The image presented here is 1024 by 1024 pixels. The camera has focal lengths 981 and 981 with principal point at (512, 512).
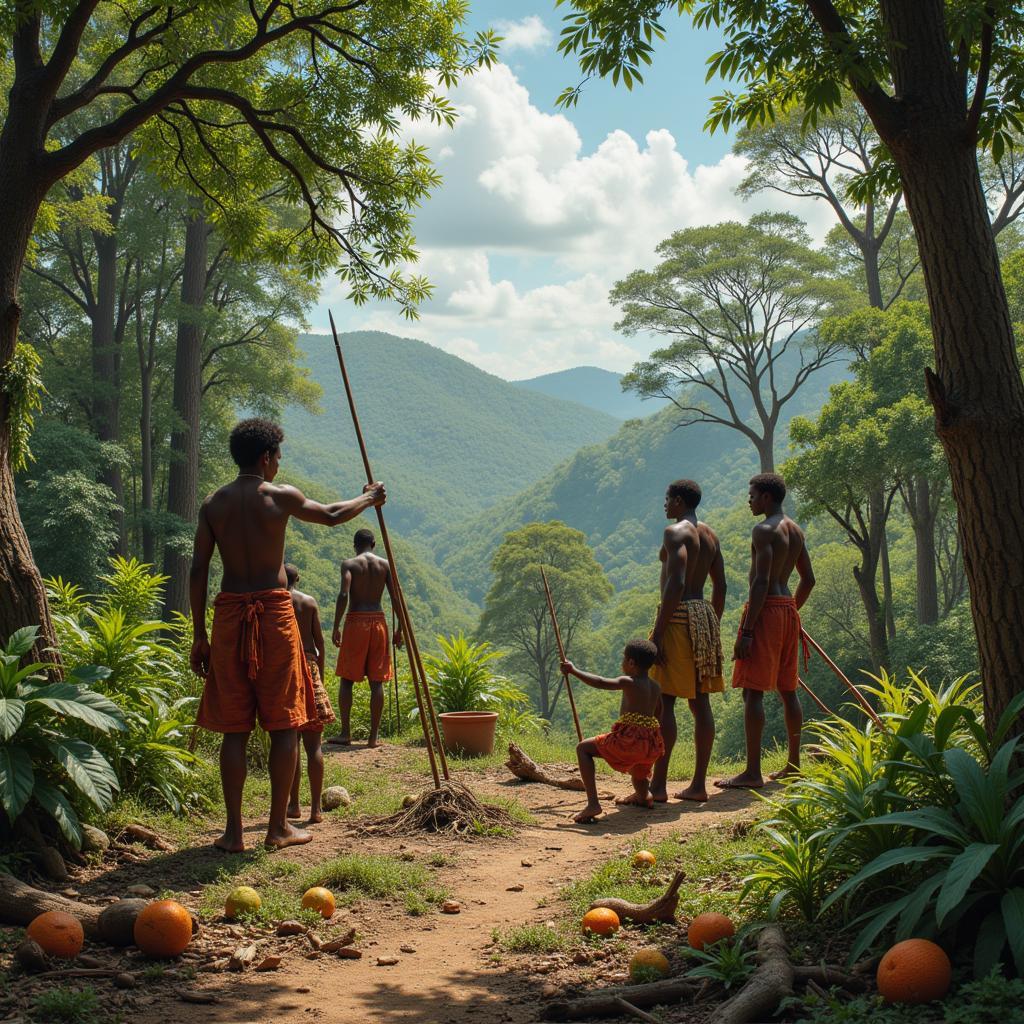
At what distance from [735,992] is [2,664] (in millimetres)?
3616

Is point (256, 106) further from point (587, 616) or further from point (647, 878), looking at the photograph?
point (587, 616)

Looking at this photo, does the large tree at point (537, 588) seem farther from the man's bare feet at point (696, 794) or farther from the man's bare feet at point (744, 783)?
the man's bare feet at point (696, 794)

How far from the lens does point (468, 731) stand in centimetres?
886

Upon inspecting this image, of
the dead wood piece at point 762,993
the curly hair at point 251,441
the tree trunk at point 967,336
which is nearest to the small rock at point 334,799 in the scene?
the curly hair at point 251,441

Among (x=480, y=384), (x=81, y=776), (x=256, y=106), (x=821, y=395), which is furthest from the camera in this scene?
(x=480, y=384)

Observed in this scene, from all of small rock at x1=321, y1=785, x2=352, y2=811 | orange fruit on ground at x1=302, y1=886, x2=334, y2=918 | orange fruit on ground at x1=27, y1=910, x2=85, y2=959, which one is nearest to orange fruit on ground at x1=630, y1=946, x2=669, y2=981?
orange fruit on ground at x1=302, y1=886, x2=334, y2=918

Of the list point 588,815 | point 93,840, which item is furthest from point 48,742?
point 588,815

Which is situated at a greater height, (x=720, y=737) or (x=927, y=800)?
(x=927, y=800)

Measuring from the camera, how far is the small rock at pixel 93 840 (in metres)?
4.98

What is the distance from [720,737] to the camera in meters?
30.2

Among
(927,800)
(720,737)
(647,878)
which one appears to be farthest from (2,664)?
(720,737)

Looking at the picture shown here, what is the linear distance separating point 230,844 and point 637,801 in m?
2.89

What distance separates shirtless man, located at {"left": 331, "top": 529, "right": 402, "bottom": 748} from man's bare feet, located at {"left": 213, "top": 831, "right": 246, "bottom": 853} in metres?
3.86

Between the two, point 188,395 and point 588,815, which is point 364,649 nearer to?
point 588,815
